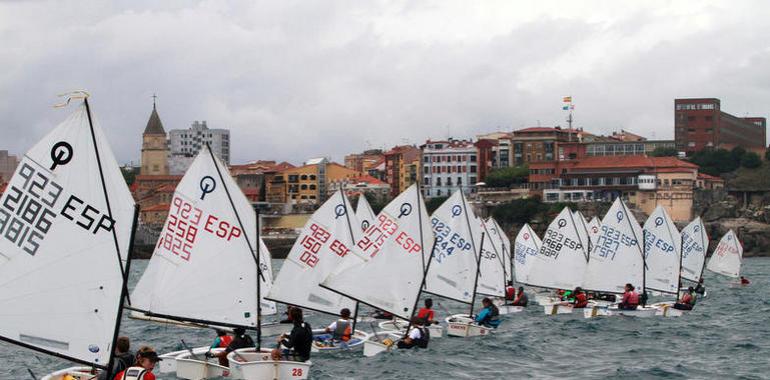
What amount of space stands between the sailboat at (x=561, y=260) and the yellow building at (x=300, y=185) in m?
119

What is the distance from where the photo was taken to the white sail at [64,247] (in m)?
16.9

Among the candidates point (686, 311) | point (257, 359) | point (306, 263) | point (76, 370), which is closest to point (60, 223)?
point (76, 370)

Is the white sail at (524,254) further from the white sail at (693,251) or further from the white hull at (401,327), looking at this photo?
the white hull at (401,327)

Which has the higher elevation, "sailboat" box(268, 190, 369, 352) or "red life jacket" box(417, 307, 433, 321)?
"sailboat" box(268, 190, 369, 352)

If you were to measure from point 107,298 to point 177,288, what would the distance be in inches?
310

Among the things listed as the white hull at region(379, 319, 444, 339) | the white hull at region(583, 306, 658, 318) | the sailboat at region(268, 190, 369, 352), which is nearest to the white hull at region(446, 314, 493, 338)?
the white hull at region(379, 319, 444, 339)

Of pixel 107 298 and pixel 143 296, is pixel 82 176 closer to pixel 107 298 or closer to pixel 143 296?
pixel 107 298

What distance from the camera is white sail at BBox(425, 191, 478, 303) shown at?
37469 millimetres

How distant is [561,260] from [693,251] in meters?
14.3

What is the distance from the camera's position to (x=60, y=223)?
17.2 m

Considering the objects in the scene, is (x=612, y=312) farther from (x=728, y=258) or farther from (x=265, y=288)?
(x=728, y=258)

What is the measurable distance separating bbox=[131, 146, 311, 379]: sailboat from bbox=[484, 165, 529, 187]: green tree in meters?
133

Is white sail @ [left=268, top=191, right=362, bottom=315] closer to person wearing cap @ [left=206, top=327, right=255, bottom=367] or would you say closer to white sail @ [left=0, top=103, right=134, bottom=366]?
person wearing cap @ [left=206, top=327, right=255, bottom=367]

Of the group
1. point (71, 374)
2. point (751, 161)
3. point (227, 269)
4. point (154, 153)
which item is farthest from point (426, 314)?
point (154, 153)
